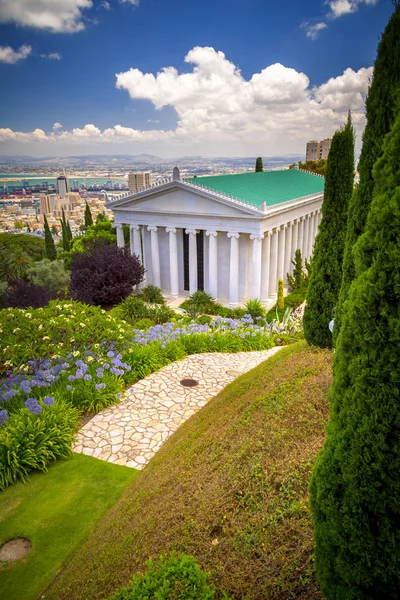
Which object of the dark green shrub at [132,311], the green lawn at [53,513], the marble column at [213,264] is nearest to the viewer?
the green lawn at [53,513]

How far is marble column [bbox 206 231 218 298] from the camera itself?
2632 centimetres

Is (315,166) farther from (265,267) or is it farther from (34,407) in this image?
(34,407)

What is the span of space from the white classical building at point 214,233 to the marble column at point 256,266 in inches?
1.5

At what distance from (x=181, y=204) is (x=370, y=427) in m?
24.4

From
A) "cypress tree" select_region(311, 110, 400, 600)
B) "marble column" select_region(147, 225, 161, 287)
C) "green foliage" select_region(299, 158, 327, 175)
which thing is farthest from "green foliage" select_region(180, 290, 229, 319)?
"green foliage" select_region(299, 158, 327, 175)

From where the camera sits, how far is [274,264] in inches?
1138

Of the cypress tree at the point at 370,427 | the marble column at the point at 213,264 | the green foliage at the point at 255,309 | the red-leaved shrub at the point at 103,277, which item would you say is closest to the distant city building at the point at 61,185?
the red-leaved shrub at the point at 103,277

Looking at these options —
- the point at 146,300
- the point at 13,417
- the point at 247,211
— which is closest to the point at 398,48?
the point at 13,417

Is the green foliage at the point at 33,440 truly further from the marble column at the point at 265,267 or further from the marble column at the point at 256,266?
the marble column at the point at 265,267

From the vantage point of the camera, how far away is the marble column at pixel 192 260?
27.2m

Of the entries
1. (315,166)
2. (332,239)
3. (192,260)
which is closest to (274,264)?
(192,260)

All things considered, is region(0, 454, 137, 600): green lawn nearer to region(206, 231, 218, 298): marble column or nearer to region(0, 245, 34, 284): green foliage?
region(206, 231, 218, 298): marble column

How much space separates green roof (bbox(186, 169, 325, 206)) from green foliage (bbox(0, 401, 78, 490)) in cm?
1795

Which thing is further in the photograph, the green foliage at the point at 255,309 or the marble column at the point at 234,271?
the marble column at the point at 234,271
